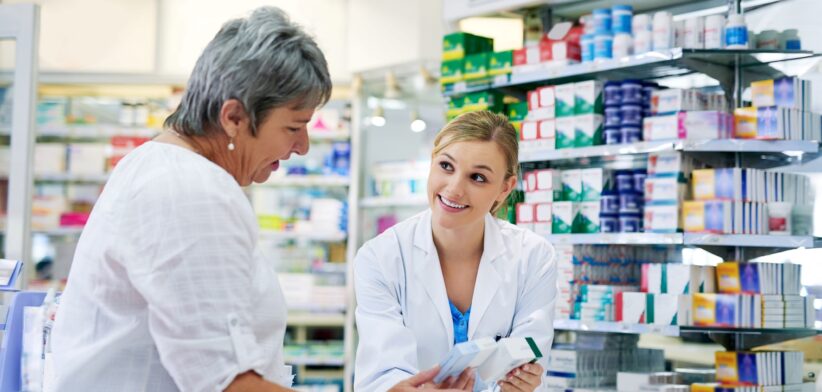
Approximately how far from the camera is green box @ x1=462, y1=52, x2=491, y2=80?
4.86 meters

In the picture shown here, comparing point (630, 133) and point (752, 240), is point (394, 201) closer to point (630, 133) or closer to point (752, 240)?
point (630, 133)

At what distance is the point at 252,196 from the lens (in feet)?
26.0

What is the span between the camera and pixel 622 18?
14.4 ft

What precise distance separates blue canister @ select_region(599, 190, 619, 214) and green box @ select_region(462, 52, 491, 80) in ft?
3.03

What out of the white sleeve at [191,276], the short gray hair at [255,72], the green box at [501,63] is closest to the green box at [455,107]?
the green box at [501,63]

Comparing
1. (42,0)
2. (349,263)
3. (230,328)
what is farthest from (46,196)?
(230,328)

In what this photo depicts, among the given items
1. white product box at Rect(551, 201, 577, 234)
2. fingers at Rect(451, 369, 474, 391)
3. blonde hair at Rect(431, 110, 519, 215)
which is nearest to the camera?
fingers at Rect(451, 369, 474, 391)

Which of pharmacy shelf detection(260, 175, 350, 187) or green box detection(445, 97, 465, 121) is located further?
pharmacy shelf detection(260, 175, 350, 187)

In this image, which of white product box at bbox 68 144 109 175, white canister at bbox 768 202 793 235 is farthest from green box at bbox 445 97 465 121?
white product box at bbox 68 144 109 175

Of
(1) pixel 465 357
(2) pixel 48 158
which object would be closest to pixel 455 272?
(1) pixel 465 357

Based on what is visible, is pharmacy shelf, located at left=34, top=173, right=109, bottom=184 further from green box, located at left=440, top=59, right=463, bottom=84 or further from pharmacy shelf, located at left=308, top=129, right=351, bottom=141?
green box, located at left=440, top=59, right=463, bottom=84

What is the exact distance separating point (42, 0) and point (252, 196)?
2.36 metres

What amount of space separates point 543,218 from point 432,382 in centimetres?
233

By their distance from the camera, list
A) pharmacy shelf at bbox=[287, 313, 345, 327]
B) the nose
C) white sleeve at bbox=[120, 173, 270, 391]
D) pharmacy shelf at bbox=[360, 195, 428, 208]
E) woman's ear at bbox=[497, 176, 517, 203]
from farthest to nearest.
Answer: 1. pharmacy shelf at bbox=[287, 313, 345, 327]
2. pharmacy shelf at bbox=[360, 195, 428, 208]
3. woman's ear at bbox=[497, 176, 517, 203]
4. the nose
5. white sleeve at bbox=[120, 173, 270, 391]
